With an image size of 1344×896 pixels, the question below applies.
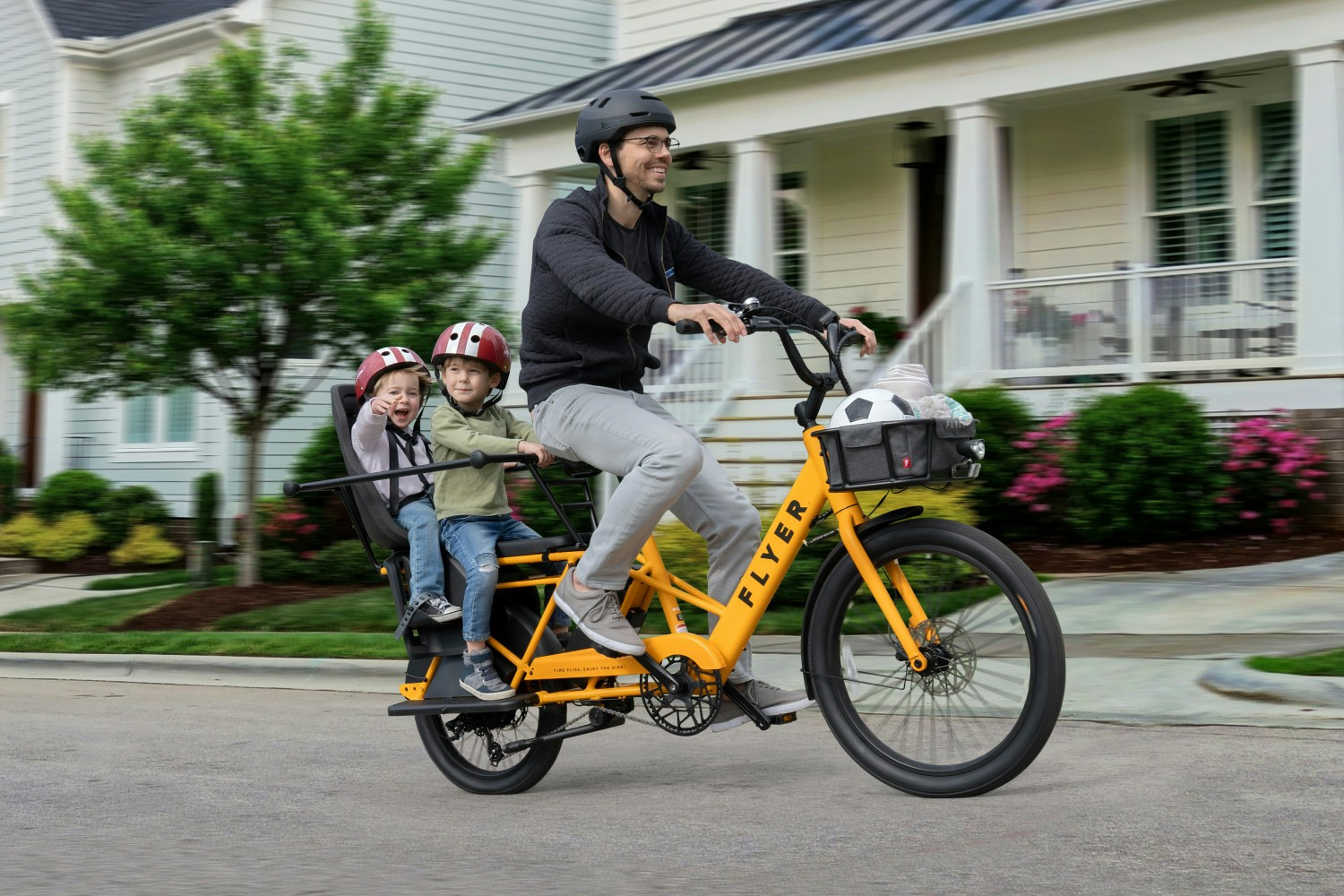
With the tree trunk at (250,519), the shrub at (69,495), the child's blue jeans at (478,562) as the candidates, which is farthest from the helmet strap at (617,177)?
the shrub at (69,495)

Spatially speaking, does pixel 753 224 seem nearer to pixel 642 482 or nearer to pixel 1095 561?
pixel 1095 561

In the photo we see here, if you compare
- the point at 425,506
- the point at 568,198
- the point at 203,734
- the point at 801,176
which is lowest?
the point at 203,734

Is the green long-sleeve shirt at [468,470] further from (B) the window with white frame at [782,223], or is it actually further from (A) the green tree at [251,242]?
(B) the window with white frame at [782,223]

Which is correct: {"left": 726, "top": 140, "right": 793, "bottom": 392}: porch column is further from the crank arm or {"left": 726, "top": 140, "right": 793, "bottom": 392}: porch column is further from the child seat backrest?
the crank arm

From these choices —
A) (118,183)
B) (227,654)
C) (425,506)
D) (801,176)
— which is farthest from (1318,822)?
(801,176)

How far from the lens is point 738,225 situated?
52.4 ft

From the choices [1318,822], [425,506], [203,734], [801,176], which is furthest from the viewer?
[801,176]

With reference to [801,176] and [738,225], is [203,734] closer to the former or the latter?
[738,225]

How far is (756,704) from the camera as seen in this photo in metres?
5.26

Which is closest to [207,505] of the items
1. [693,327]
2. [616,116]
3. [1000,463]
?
[1000,463]

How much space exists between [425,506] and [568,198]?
1.25 meters

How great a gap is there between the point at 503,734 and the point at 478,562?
667 millimetres

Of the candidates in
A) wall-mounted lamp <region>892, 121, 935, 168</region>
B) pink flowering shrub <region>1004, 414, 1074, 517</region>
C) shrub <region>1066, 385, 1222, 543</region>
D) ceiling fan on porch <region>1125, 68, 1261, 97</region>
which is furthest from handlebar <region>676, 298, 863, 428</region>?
wall-mounted lamp <region>892, 121, 935, 168</region>

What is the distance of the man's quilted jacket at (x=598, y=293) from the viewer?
505cm
